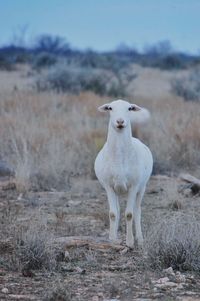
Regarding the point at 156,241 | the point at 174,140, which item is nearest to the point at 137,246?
the point at 156,241

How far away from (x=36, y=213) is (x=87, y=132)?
565cm

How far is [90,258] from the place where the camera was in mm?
7793

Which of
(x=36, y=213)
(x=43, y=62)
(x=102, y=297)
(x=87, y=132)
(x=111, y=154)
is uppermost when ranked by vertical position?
(x=43, y=62)

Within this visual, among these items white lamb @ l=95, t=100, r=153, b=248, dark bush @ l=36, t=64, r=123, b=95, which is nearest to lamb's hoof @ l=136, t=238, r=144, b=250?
white lamb @ l=95, t=100, r=153, b=248

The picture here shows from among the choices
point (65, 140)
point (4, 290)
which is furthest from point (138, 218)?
point (65, 140)

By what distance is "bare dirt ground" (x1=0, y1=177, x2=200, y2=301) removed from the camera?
667 cm

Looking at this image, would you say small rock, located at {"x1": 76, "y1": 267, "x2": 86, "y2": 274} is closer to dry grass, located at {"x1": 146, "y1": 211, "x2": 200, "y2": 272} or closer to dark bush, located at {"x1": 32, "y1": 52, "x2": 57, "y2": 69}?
dry grass, located at {"x1": 146, "y1": 211, "x2": 200, "y2": 272}

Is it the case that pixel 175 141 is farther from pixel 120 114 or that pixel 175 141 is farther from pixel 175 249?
pixel 175 249

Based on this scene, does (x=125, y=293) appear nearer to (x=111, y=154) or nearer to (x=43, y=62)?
(x=111, y=154)

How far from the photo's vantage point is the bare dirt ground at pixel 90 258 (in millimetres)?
6668

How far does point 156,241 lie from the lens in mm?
7621

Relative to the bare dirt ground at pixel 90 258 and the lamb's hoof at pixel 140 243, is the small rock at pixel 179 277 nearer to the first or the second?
the bare dirt ground at pixel 90 258

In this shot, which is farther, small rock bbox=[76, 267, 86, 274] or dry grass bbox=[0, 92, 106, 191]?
dry grass bbox=[0, 92, 106, 191]

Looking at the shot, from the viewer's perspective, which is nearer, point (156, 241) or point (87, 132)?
point (156, 241)
